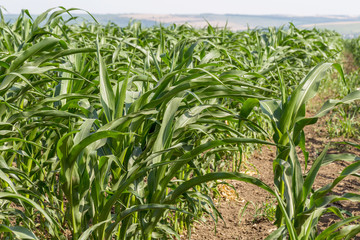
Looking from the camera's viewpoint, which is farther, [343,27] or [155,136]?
[343,27]

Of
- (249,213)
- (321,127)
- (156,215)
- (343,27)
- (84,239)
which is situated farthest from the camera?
(343,27)

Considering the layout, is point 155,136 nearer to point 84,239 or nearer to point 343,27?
point 84,239

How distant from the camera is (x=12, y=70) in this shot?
142cm

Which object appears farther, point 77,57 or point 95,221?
point 77,57

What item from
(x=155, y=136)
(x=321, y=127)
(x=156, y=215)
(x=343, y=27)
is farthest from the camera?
(x=343, y=27)

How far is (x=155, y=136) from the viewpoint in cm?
145

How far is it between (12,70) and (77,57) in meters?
0.46

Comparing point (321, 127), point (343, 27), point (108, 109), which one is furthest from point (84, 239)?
point (343, 27)

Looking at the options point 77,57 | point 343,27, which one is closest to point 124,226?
point 77,57

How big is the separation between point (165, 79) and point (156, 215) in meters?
0.47

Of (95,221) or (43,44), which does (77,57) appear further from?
(95,221)

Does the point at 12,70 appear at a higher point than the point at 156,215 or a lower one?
higher

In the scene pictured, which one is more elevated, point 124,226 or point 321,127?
point 124,226

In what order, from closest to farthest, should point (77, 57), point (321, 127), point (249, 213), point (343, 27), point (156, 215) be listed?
point (156, 215) < point (77, 57) < point (249, 213) < point (321, 127) < point (343, 27)
